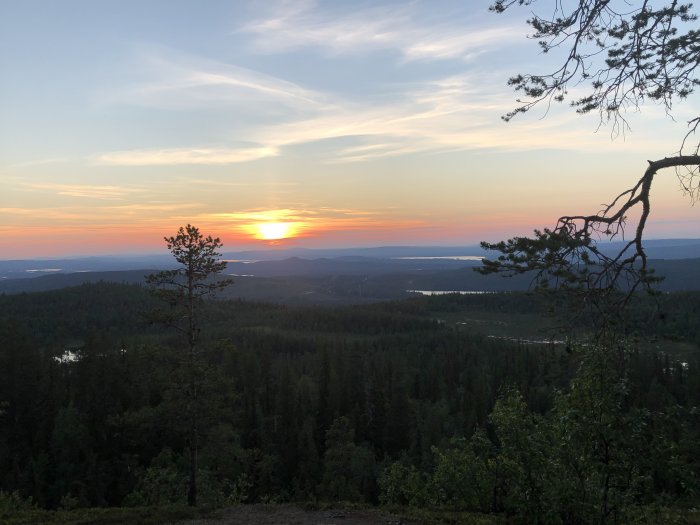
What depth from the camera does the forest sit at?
10.1 m

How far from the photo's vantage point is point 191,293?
25.0m

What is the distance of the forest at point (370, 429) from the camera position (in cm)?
1010

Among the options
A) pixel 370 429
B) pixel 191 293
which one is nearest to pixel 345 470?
pixel 370 429

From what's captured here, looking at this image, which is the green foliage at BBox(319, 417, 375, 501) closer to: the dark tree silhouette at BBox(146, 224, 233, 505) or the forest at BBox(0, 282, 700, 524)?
the forest at BBox(0, 282, 700, 524)

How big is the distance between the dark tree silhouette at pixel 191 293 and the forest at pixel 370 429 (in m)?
0.43

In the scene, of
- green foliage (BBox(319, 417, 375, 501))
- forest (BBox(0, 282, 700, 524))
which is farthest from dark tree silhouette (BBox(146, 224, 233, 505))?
green foliage (BBox(319, 417, 375, 501))

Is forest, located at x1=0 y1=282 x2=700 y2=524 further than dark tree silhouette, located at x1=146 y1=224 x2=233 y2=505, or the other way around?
dark tree silhouette, located at x1=146 y1=224 x2=233 y2=505

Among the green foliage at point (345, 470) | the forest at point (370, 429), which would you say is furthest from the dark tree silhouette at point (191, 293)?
the green foliage at point (345, 470)

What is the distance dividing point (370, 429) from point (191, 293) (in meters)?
59.6

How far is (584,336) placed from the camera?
393 inches

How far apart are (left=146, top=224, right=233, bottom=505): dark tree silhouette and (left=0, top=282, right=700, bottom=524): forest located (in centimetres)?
43

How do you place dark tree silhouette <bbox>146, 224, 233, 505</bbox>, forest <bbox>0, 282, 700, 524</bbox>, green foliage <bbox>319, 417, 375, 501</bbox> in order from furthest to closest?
green foliage <bbox>319, 417, 375, 501</bbox>, dark tree silhouette <bbox>146, 224, 233, 505</bbox>, forest <bbox>0, 282, 700, 524</bbox>

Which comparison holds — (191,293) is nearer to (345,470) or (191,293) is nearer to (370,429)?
(345,470)

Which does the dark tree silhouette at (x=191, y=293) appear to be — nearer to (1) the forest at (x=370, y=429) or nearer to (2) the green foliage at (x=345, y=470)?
(1) the forest at (x=370, y=429)
